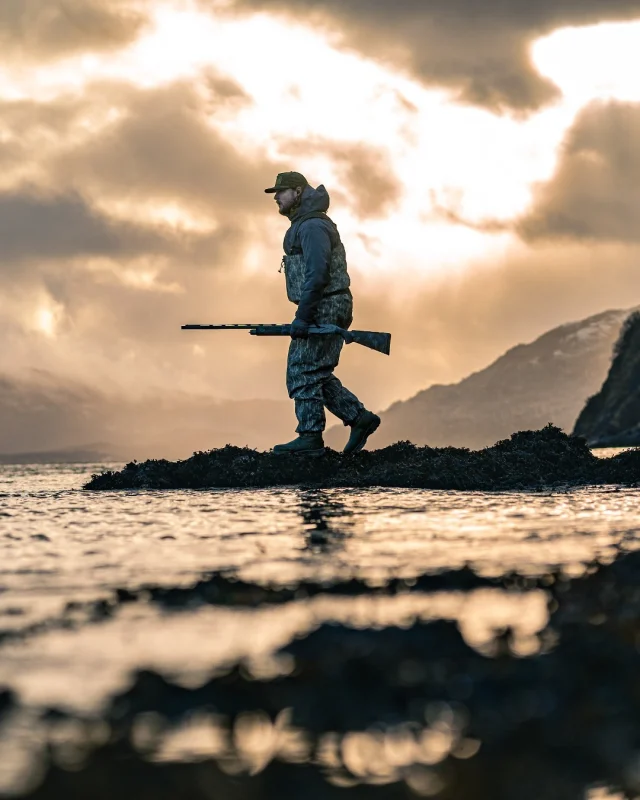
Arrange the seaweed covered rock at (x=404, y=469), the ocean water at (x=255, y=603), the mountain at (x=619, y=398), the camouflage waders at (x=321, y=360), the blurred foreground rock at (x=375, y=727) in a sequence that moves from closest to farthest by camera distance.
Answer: the blurred foreground rock at (x=375, y=727) → the ocean water at (x=255, y=603) → the seaweed covered rock at (x=404, y=469) → the camouflage waders at (x=321, y=360) → the mountain at (x=619, y=398)

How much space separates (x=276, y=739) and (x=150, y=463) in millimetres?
8822

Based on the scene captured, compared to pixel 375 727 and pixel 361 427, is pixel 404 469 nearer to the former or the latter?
pixel 361 427

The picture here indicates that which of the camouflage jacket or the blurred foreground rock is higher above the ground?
the camouflage jacket

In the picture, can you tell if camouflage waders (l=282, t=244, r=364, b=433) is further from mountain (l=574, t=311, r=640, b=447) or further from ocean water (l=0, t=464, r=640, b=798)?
mountain (l=574, t=311, r=640, b=447)

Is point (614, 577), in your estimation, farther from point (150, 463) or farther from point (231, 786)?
point (150, 463)

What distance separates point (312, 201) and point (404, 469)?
3379 millimetres

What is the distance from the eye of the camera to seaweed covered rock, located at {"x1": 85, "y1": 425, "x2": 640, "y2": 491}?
9.09m

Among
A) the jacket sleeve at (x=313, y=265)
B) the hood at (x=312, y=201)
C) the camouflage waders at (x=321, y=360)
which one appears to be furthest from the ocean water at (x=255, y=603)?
the hood at (x=312, y=201)

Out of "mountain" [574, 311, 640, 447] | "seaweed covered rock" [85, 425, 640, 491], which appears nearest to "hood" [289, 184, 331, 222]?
"seaweed covered rock" [85, 425, 640, 491]

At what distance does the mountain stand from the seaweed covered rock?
220ft

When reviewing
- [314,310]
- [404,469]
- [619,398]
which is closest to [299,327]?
[314,310]

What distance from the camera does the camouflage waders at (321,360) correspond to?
10609 millimetres

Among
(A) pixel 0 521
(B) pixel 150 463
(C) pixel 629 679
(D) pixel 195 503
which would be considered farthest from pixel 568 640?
(B) pixel 150 463

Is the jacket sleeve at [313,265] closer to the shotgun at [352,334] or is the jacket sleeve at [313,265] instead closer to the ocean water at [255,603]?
the shotgun at [352,334]
